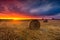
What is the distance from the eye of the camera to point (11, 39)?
26.3 ft

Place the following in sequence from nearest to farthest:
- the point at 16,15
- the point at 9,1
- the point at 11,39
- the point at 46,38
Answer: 1. the point at 11,39
2. the point at 46,38
3. the point at 9,1
4. the point at 16,15

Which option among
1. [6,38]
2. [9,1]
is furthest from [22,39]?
[9,1]

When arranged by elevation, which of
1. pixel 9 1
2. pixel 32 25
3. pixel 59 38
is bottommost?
pixel 59 38

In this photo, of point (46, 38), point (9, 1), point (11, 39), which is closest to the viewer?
point (11, 39)

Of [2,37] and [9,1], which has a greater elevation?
[9,1]

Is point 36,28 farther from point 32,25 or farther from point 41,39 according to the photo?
point 41,39

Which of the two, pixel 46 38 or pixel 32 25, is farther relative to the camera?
pixel 32 25

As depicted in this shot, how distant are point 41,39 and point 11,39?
2146 millimetres

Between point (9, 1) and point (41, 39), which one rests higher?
point (9, 1)

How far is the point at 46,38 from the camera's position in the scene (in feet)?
28.0

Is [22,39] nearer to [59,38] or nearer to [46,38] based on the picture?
[46,38]

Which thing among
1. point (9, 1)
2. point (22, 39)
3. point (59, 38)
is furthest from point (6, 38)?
point (59, 38)

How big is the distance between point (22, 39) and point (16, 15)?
12.5ft

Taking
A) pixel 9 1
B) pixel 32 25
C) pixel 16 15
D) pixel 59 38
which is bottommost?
pixel 59 38
